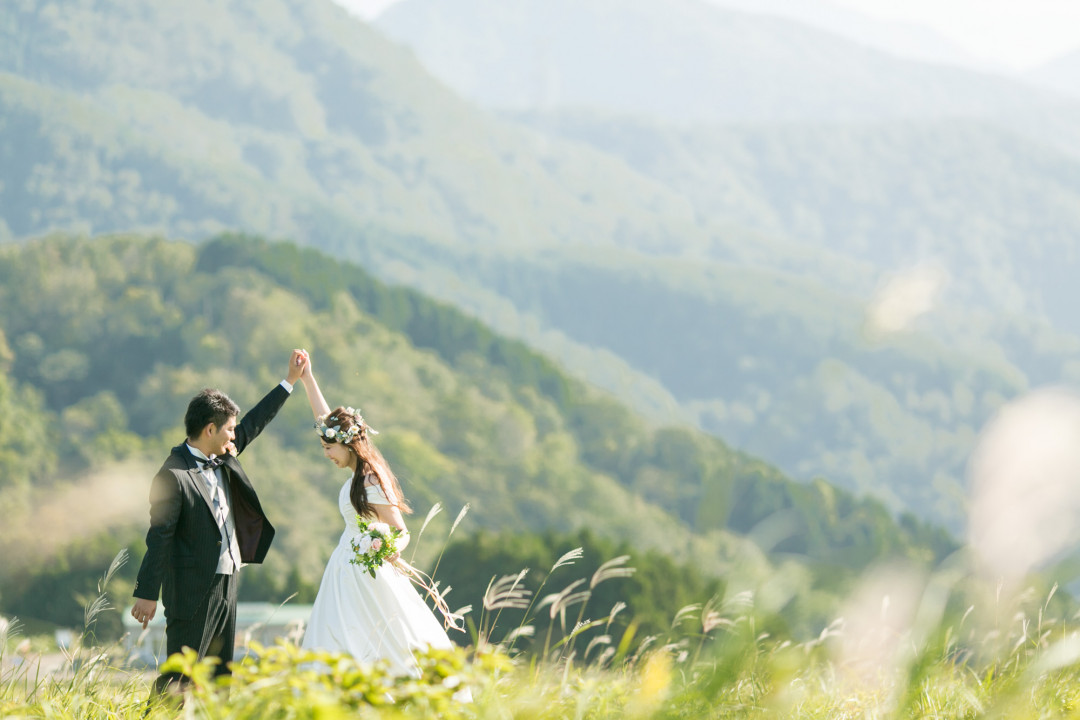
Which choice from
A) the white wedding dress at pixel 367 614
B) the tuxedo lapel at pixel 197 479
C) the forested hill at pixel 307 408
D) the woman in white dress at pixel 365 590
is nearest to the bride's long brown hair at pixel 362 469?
the woman in white dress at pixel 365 590

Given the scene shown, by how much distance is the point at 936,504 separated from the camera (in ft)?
406

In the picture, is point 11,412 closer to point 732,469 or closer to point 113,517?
point 113,517

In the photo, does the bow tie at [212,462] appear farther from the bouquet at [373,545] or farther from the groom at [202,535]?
the bouquet at [373,545]

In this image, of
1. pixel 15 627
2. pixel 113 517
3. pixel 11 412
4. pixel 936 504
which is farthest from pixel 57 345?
pixel 15 627

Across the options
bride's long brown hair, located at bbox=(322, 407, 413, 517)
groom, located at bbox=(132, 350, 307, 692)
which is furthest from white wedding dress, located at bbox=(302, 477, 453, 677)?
groom, located at bbox=(132, 350, 307, 692)

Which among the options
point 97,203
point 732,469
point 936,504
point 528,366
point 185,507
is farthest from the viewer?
point 97,203

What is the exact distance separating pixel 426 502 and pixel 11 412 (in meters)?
31.5

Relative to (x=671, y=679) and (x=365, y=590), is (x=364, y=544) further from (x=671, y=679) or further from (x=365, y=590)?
(x=671, y=679)

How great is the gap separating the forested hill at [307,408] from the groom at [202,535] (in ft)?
210

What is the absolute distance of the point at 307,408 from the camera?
3366 inches

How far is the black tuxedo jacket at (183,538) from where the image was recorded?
4.38 m

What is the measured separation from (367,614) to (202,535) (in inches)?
29.9

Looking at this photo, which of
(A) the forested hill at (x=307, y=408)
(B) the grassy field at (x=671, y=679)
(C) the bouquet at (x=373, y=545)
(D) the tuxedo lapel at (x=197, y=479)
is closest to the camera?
(B) the grassy field at (x=671, y=679)

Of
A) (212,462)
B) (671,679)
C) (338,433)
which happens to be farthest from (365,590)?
(671,679)
